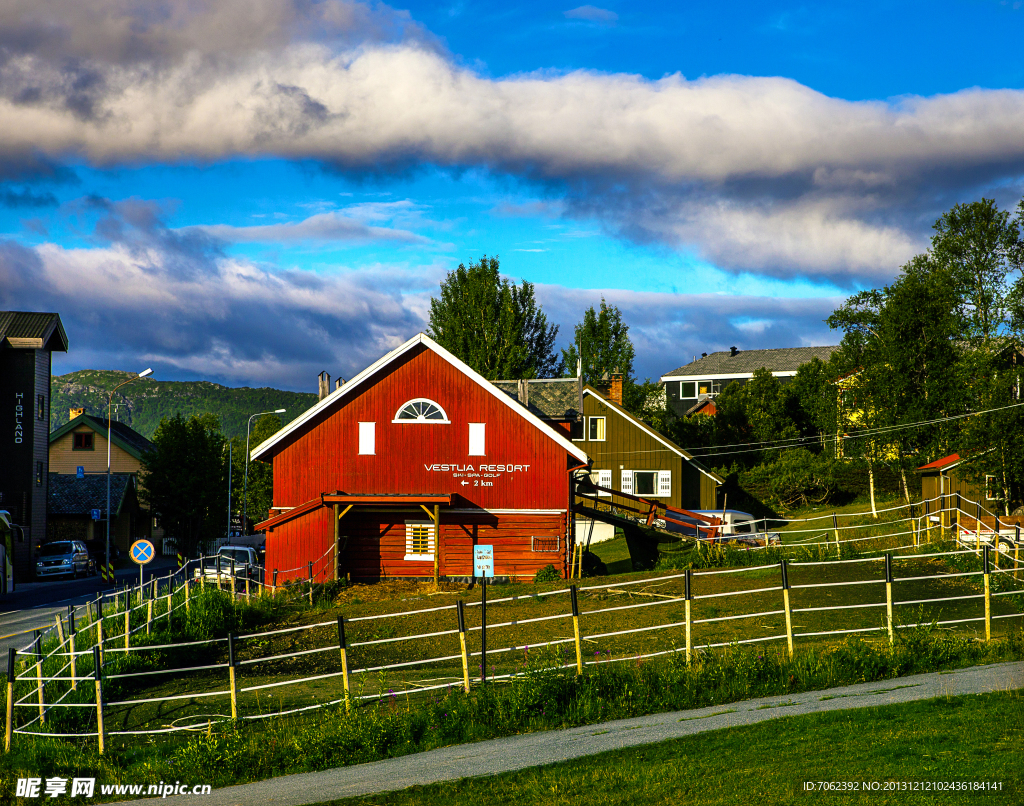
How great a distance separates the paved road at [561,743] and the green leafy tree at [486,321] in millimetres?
51758

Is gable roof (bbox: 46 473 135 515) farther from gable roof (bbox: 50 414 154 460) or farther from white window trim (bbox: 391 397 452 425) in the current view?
white window trim (bbox: 391 397 452 425)

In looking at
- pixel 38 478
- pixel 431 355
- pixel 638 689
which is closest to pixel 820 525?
pixel 431 355

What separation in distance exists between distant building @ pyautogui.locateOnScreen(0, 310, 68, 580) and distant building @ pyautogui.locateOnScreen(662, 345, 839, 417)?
58.6 metres

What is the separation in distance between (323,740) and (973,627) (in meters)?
13.2

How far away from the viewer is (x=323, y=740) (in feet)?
38.2

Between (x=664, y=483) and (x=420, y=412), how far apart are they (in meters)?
23.6

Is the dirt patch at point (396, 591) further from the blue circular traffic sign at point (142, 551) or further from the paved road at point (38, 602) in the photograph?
the paved road at point (38, 602)

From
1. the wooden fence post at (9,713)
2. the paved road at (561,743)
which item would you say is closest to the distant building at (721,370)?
the paved road at (561,743)

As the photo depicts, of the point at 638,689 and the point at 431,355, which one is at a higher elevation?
the point at 431,355

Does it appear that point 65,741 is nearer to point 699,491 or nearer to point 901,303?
point 901,303

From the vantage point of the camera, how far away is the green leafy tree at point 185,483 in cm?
5725

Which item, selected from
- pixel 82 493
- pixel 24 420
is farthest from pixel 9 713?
pixel 82 493

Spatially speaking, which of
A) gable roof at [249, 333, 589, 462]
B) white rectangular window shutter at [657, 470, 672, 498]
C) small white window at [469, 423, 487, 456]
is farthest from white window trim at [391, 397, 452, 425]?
white rectangular window shutter at [657, 470, 672, 498]

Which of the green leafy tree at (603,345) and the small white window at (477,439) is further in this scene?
the green leafy tree at (603,345)
